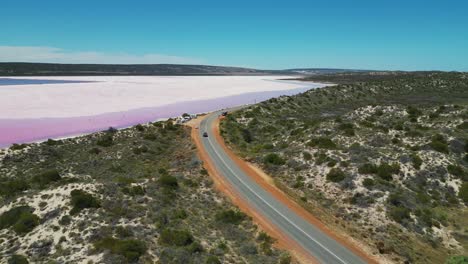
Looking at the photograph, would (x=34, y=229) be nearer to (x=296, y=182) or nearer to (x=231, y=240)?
(x=231, y=240)

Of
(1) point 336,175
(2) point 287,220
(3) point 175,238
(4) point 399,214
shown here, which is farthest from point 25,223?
(4) point 399,214

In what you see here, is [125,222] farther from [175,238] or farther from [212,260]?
[212,260]

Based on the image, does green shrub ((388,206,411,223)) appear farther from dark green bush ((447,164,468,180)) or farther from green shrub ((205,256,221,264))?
green shrub ((205,256,221,264))

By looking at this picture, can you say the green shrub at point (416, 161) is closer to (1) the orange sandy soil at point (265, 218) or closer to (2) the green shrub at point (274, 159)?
(2) the green shrub at point (274, 159)

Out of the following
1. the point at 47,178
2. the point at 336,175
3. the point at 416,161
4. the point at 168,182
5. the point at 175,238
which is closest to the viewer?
the point at 175,238

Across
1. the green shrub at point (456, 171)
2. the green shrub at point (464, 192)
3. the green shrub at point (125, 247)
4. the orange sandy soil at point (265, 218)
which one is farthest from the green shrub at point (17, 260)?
the green shrub at point (456, 171)

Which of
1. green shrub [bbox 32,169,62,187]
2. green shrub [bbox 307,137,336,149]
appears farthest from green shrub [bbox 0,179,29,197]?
green shrub [bbox 307,137,336,149]
